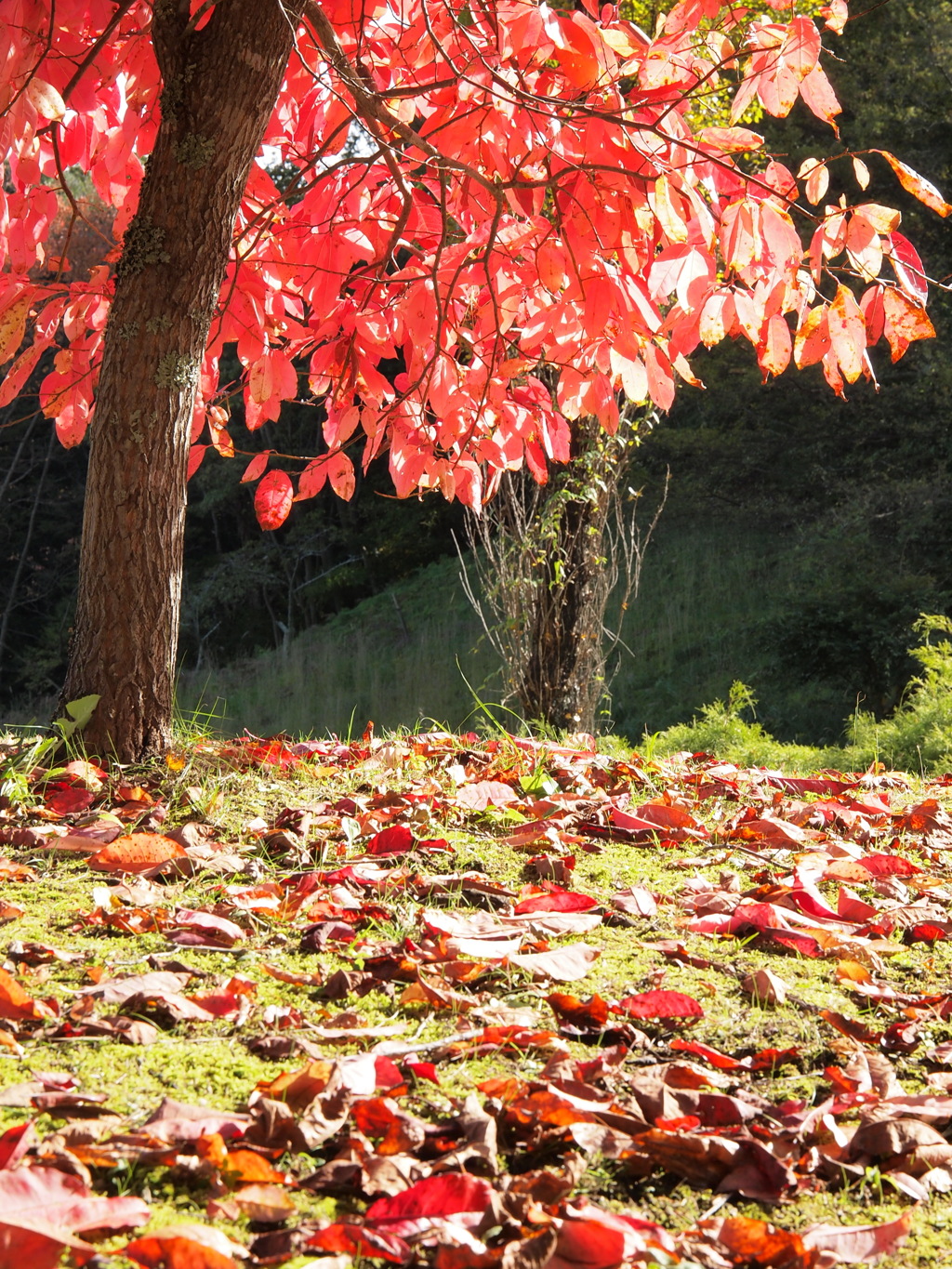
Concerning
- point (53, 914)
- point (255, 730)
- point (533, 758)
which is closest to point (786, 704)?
point (255, 730)

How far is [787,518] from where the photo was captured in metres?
13.9

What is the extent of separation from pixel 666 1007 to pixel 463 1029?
269 mm

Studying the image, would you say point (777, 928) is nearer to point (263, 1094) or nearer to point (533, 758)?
point (263, 1094)

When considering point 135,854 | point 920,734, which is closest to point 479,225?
point 135,854

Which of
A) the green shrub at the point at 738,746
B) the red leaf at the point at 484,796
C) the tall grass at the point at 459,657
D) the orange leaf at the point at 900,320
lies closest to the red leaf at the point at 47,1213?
the red leaf at the point at 484,796

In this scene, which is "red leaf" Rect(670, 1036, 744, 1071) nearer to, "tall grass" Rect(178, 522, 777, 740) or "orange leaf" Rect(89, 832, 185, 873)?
"orange leaf" Rect(89, 832, 185, 873)

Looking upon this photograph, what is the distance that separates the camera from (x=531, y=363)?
9.61 ft

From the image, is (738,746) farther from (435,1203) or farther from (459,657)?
(459,657)

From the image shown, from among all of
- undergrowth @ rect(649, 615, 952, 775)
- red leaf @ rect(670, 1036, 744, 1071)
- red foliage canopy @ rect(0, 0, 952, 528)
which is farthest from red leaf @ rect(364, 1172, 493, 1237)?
undergrowth @ rect(649, 615, 952, 775)

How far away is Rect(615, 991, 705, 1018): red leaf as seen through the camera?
1401 mm

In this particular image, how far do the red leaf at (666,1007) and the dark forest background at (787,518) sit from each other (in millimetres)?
8496

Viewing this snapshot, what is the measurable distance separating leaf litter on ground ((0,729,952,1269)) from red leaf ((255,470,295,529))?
0.69 m

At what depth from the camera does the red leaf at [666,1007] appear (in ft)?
4.60

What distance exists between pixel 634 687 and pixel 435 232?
908 centimetres
